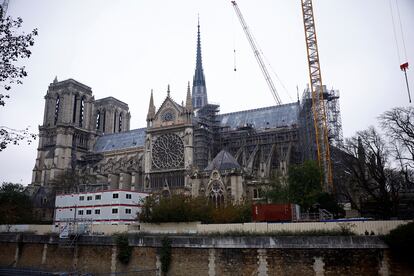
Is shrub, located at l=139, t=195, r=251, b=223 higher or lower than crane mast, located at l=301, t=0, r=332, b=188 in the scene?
lower

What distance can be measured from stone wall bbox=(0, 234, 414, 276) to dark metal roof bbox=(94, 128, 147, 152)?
174ft

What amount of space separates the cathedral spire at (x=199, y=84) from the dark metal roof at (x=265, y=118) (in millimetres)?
48694

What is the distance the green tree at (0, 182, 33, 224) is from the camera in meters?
48.0

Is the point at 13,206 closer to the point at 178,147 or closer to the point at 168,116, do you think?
the point at 178,147

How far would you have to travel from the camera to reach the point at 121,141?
9206cm

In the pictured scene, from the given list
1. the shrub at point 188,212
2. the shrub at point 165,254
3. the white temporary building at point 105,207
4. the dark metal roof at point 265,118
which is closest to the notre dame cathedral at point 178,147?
the dark metal roof at point 265,118

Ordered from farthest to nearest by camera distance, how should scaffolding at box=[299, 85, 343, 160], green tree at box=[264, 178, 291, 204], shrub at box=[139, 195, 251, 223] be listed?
scaffolding at box=[299, 85, 343, 160]
green tree at box=[264, 178, 291, 204]
shrub at box=[139, 195, 251, 223]

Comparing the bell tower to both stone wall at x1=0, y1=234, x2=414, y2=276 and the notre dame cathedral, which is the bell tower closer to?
the notre dame cathedral

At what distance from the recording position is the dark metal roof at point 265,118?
226 feet

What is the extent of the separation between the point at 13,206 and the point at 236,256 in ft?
131

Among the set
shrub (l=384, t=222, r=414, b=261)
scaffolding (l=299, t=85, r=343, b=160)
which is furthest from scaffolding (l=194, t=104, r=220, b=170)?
shrub (l=384, t=222, r=414, b=261)

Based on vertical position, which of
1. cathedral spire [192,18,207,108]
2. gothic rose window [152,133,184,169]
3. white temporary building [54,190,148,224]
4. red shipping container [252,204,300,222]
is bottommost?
red shipping container [252,204,300,222]

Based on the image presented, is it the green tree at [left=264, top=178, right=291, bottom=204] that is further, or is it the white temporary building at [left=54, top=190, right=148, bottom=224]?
the white temporary building at [left=54, top=190, right=148, bottom=224]

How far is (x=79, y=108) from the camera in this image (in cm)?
9506
